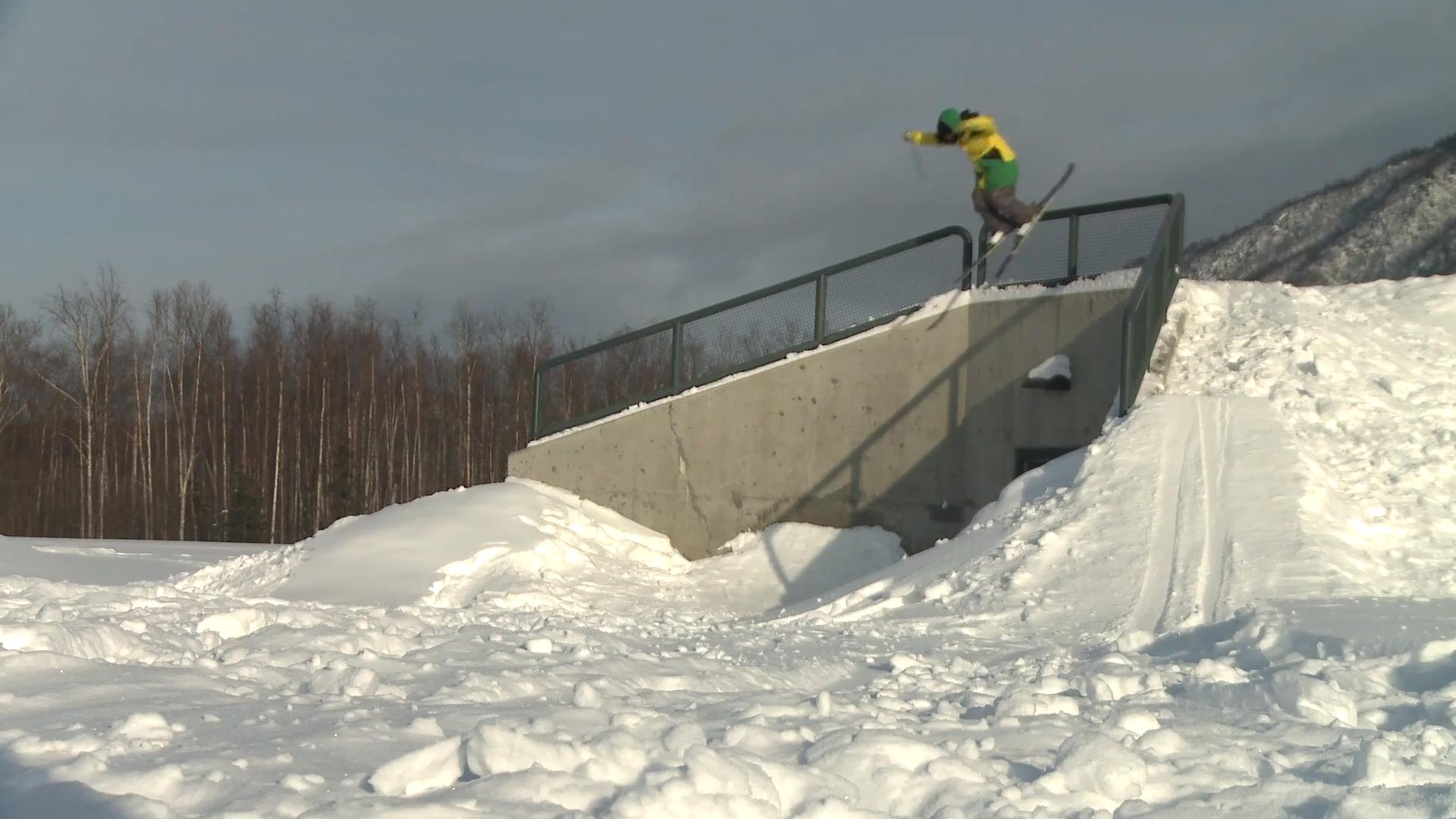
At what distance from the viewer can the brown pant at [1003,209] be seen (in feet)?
40.2

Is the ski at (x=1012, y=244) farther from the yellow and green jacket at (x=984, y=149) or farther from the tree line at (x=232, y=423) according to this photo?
the tree line at (x=232, y=423)

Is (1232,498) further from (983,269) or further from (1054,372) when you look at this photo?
(983,269)

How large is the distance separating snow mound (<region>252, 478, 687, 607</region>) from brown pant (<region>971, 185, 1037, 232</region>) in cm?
546

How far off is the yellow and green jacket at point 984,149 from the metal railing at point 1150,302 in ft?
5.64

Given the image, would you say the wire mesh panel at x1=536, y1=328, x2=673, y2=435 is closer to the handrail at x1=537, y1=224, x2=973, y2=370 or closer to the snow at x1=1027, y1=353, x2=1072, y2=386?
the handrail at x1=537, y1=224, x2=973, y2=370

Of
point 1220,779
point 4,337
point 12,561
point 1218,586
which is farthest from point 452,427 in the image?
point 1220,779

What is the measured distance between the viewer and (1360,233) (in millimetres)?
35094

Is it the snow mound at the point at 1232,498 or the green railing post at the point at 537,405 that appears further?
the green railing post at the point at 537,405

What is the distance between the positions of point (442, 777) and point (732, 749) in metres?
1.06

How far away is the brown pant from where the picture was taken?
1225 cm

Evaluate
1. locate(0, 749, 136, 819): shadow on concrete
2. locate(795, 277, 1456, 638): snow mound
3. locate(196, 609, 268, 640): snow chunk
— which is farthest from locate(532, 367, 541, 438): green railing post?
locate(0, 749, 136, 819): shadow on concrete

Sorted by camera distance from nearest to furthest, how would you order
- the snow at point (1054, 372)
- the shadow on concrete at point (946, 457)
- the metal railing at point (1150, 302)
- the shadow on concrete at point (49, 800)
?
1. the shadow on concrete at point (49, 800)
2. the metal railing at point (1150, 302)
3. the snow at point (1054, 372)
4. the shadow on concrete at point (946, 457)

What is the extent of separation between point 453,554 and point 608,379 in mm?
6957

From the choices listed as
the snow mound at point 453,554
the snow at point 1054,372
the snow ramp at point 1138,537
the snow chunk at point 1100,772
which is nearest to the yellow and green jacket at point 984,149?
the snow at point 1054,372
